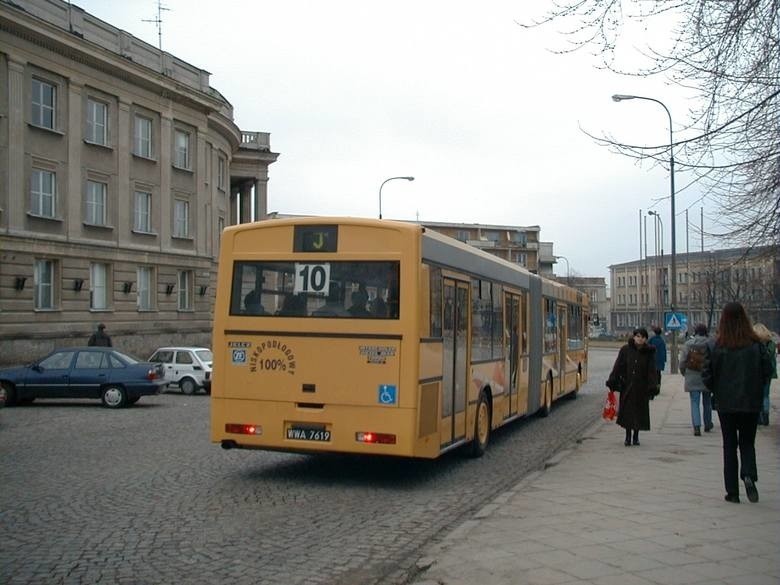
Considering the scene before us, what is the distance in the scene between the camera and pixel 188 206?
45844mm

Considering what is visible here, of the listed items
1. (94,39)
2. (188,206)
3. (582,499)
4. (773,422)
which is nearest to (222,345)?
(582,499)

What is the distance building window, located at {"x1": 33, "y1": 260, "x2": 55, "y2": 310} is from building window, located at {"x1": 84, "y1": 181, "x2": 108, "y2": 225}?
2.97m

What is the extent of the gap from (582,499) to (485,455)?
4494 millimetres

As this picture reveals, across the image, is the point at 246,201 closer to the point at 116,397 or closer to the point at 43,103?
the point at 43,103

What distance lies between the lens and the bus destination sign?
11.0 meters

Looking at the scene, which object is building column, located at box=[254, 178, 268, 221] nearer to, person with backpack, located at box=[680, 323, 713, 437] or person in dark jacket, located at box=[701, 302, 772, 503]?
person with backpack, located at box=[680, 323, 713, 437]

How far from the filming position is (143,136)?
42.3 m

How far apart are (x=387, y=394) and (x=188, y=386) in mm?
18723

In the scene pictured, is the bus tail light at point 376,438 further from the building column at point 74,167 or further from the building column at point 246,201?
the building column at point 246,201

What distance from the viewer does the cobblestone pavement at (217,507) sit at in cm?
697

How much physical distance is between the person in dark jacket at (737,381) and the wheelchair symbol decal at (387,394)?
3396 millimetres

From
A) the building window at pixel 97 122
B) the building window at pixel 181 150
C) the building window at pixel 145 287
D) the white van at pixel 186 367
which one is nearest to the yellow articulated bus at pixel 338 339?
the white van at pixel 186 367

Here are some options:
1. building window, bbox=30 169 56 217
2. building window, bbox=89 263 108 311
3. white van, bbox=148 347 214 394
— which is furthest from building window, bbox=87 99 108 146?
white van, bbox=148 347 214 394

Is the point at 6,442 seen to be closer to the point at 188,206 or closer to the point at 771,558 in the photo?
the point at 771,558
